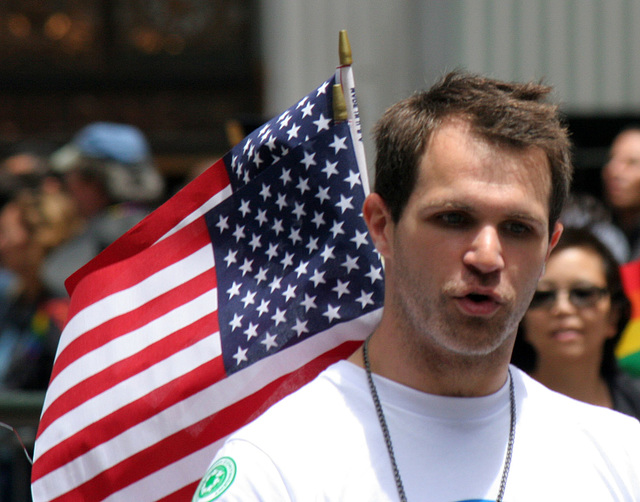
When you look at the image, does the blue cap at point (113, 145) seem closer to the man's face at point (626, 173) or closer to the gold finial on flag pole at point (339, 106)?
the man's face at point (626, 173)

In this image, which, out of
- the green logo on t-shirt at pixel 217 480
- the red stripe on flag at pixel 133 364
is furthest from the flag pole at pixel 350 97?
the green logo on t-shirt at pixel 217 480

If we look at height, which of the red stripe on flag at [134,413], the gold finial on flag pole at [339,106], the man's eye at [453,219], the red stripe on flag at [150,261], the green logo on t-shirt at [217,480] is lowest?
the red stripe on flag at [134,413]

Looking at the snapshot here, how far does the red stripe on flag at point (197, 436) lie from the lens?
9.00 feet

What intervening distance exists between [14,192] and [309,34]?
341 cm

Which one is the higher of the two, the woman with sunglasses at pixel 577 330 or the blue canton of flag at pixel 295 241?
the blue canton of flag at pixel 295 241

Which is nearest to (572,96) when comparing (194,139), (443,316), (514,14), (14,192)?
(514,14)

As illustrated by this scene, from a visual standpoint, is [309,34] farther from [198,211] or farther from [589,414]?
→ [589,414]

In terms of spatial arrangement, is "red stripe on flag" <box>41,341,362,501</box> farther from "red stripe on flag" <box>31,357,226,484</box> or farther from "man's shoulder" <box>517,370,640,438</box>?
"man's shoulder" <box>517,370,640,438</box>

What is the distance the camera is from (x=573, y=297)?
377cm

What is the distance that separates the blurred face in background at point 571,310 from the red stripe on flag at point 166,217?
144 cm

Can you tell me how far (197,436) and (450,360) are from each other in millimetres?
848

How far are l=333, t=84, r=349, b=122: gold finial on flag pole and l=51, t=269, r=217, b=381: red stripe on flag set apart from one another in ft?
1.84

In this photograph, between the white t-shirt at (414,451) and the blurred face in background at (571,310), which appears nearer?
the white t-shirt at (414,451)

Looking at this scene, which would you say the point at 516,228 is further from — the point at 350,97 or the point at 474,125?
the point at 350,97
